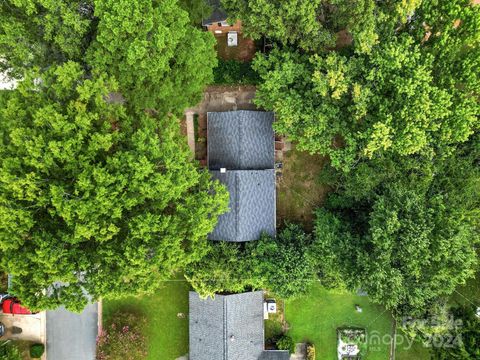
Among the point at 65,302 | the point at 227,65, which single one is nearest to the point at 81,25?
the point at 227,65

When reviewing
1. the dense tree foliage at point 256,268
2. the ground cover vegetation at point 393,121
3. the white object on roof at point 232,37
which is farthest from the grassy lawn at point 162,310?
the white object on roof at point 232,37

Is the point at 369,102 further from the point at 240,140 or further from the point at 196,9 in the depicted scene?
the point at 196,9

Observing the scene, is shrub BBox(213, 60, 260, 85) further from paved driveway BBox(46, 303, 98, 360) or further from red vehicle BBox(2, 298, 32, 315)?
red vehicle BBox(2, 298, 32, 315)

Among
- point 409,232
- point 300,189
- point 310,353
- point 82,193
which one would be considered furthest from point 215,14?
point 310,353

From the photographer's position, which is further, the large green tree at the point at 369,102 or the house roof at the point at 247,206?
the house roof at the point at 247,206

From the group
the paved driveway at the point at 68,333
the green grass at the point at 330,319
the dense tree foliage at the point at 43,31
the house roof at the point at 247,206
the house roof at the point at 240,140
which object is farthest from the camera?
the paved driveway at the point at 68,333

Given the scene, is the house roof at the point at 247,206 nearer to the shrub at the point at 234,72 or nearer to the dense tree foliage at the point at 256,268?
the dense tree foliage at the point at 256,268

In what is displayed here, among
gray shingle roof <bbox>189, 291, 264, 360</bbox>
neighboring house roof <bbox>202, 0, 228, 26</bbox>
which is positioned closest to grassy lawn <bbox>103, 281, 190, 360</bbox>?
gray shingle roof <bbox>189, 291, 264, 360</bbox>

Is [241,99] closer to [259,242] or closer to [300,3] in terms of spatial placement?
[300,3]
